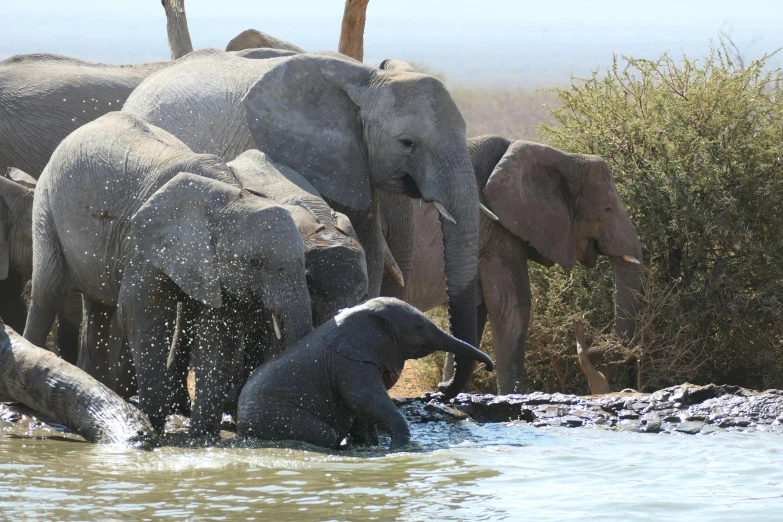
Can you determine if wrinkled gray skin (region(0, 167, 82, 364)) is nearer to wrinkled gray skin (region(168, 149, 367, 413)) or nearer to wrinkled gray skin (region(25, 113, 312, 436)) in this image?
wrinkled gray skin (region(25, 113, 312, 436))

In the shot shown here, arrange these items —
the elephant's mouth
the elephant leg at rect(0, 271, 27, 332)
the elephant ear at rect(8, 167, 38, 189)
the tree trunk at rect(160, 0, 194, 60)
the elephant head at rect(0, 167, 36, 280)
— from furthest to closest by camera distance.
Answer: the tree trunk at rect(160, 0, 194, 60)
the elephant leg at rect(0, 271, 27, 332)
the elephant ear at rect(8, 167, 38, 189)
the elephant head at rect(0, 167, 36, 280)
the elephant's mouth

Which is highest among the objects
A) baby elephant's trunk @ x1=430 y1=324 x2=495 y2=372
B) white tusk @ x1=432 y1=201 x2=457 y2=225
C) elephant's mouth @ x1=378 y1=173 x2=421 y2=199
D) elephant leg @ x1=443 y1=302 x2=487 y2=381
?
elephant's mouth @ x1=378 y1=173 x2=421 y2=199

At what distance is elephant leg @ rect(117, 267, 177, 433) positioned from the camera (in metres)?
6.30

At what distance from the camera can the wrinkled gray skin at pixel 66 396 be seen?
6156mm

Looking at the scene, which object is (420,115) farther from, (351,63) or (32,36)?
(32,36)

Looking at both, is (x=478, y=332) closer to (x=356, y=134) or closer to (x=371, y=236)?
(x=371, y=236)

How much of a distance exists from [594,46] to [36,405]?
257ft

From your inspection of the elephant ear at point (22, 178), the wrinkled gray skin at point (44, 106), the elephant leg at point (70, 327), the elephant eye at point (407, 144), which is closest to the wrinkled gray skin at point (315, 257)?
the elephant eye at point (407, 144)

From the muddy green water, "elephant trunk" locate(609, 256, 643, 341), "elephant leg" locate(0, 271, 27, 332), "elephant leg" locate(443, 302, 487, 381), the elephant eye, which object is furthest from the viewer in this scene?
"elephant leg" locate(443, 302, 487, 381)

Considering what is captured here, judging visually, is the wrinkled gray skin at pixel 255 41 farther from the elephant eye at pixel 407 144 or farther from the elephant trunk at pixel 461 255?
the elephant trunk at pixel 461 255

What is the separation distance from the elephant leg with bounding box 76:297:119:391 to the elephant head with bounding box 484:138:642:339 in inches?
125

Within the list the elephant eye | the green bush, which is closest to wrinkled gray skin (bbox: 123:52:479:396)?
the elephant eye

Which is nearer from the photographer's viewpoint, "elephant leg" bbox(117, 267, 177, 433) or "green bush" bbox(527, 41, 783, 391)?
"elephant leg" bbox(117, 267, 177, 433)

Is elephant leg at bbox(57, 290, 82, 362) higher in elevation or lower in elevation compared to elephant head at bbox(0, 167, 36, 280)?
lower
